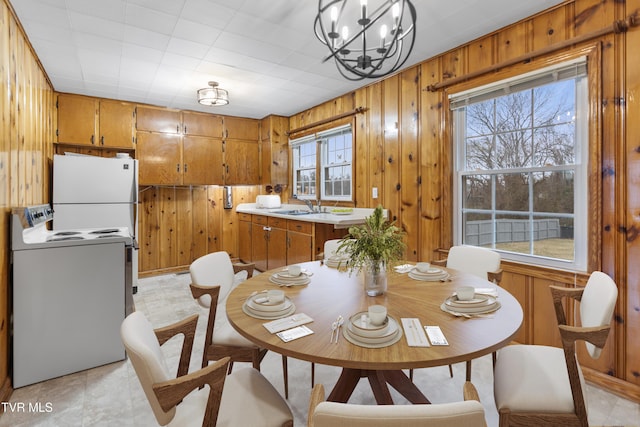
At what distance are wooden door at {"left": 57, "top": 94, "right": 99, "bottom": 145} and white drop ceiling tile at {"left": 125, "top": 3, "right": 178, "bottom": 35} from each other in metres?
2.31

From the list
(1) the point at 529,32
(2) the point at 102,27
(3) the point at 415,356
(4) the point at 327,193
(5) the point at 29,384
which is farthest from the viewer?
(4) the point at 327,193

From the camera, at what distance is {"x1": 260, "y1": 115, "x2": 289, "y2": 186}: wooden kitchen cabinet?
523 centimetres

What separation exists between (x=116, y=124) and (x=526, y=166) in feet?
15.7

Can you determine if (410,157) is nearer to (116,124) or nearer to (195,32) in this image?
(195,32)

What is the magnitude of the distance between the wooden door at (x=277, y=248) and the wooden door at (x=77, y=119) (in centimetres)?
262

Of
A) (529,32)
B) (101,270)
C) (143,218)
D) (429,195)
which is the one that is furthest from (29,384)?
(529,32)

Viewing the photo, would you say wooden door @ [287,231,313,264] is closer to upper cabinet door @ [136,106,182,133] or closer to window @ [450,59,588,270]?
window @ [450,59,588,270]

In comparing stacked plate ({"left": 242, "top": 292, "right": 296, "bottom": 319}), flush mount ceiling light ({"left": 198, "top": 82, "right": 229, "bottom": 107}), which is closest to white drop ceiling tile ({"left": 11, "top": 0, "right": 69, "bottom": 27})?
flush mount ceiling light ({"left": 198, "top": 82, "right": 229, "bottom": 107})

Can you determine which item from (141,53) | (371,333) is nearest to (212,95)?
(141,53)

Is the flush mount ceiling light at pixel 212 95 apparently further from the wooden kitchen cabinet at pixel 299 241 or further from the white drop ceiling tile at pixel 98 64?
the wooden kitchen cabinet at pixel 299 241

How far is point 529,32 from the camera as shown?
2340 mm

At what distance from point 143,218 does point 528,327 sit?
4.83 metres

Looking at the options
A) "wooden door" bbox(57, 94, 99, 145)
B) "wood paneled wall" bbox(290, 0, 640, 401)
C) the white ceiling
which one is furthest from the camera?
"wooden door" bbox(57, 94, 99, 145)

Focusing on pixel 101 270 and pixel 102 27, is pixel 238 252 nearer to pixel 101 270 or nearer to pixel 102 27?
pixel 101 270
